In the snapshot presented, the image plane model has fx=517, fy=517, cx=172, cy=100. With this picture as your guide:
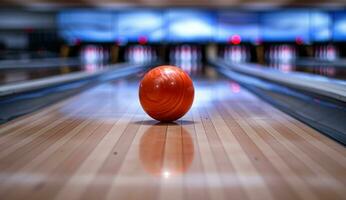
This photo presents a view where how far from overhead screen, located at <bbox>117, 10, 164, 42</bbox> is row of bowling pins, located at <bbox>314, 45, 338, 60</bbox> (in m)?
4.06

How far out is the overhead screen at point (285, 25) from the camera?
13203 millimetres

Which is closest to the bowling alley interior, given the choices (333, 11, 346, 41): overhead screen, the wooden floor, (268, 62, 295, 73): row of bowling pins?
the wooden floor

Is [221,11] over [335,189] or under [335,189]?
over

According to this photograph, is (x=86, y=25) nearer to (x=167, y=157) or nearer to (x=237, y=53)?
(x=237, y=53)

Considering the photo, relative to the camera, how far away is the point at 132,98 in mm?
4895

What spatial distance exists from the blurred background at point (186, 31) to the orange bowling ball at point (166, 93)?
9762 mm

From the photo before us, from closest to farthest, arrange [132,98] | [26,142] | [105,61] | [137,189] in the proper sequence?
[137,189], [26,142], [132,98], [105,61]

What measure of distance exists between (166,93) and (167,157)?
953mm

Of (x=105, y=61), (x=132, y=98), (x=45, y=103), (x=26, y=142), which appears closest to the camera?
(x=26, y=142)

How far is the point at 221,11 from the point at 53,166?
453 inches

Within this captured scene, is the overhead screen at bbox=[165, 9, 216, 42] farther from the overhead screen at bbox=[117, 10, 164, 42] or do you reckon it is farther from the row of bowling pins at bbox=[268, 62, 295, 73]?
the row of bowling pins at bbox=[268, 62, 295, 73]

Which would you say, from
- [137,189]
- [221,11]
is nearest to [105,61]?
[221,11]

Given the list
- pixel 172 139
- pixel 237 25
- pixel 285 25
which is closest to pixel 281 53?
pixel 285 25

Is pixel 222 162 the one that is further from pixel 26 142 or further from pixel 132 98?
pixel 132 98
